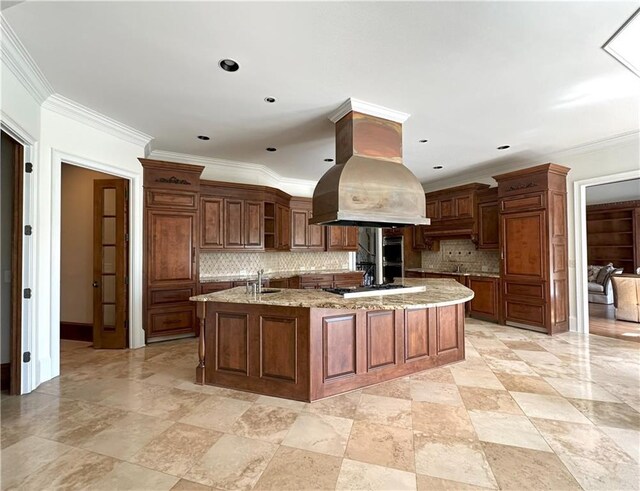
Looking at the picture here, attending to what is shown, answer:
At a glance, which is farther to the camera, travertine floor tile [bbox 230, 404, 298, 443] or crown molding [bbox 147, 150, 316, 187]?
crown molding [bbox 147, 150, 316, 187]

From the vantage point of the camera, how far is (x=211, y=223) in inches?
199

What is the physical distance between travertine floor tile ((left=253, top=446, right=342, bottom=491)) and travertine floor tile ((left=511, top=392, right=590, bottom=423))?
1.71m

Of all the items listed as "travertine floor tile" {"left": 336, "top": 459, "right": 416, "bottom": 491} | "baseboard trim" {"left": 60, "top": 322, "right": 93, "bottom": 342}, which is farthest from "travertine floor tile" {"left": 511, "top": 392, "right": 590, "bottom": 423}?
"baseboard trim" {"left": 60, "top": 322, "right": 93, "bottom": 342}

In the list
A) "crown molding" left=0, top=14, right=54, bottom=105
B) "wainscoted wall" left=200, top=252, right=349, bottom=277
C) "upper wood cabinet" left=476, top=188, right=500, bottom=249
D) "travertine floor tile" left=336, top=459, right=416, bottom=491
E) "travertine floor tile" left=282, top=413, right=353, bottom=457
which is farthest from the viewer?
"upper wood cabinet" left=476, top=188, right=500, bottom=249

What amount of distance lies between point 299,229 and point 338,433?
4.49 m

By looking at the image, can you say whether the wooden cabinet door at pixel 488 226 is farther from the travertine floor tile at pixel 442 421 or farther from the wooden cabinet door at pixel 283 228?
the travertine floor tile at pixel 442 421

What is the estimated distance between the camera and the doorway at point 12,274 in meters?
2.81

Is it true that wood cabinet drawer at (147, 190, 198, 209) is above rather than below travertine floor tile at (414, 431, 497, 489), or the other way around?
above

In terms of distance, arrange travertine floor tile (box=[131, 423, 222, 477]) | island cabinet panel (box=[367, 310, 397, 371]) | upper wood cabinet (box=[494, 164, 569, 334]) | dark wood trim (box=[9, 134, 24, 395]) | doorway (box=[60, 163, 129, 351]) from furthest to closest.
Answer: upper wood cabinet (box=[494, 164, 569, 334]) → doorway (box=[60, 163, 129, 351]) → island cabinet panel (box=[367, 310, 397, 371]) → dark wood trim (box=[9, 134, 24, 395]) → travertine floor tile (box=[131, 423, 222, 477])

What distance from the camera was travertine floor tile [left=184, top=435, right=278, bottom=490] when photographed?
174 centimetres

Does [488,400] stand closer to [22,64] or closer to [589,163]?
[589,163]

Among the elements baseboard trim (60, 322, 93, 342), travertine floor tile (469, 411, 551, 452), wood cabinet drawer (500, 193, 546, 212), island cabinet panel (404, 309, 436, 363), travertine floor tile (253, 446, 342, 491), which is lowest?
travertine floor tile (469, 411, 551, 452)

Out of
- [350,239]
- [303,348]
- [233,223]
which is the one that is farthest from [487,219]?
[303,348]

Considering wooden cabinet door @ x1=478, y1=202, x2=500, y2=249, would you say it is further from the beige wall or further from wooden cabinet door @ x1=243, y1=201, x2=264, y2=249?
the beige wall
